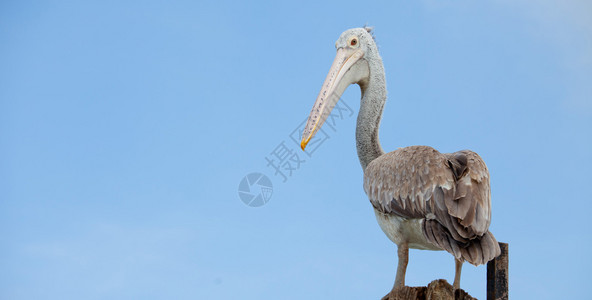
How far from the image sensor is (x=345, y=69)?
7.37 m

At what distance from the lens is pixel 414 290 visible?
4.30 meters

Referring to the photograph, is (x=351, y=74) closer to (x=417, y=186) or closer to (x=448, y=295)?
(x=417, y=186)

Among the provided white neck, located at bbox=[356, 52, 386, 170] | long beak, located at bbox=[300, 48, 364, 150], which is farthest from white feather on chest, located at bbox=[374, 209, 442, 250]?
long beak, located at bbox=[300, 48, 364, 150]

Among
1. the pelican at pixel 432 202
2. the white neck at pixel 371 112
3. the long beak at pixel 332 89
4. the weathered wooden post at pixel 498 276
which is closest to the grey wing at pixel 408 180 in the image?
the pelican at pixel 432 202

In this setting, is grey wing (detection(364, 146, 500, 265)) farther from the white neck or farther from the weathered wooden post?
the white neck

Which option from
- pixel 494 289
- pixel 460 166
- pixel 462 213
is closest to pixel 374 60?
pixel 460 166

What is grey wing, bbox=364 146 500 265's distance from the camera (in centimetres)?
482

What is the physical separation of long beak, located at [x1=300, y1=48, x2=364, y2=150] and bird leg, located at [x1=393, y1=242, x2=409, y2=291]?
1.94 metres

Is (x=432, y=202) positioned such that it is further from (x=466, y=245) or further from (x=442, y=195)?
(x=466, y=245)

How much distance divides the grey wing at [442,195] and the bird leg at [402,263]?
1.03 feet

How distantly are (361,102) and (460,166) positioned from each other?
2275mm

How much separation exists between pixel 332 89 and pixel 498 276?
340cm

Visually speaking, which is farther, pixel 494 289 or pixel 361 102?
pixel 361 102

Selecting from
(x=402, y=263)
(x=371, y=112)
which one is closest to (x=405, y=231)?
(x=402, y=263)
